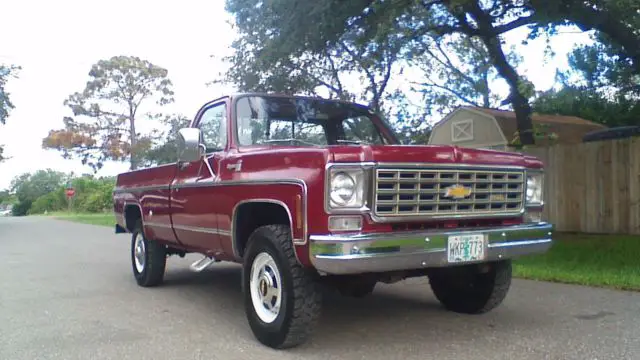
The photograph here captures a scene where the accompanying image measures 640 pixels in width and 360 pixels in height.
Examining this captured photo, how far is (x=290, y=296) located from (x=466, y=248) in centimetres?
130

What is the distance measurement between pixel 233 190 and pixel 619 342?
10.5 ft

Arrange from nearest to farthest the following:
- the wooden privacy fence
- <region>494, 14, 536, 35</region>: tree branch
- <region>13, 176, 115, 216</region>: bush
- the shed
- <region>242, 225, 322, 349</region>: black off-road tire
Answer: <region>242, 225, 322, 349</region>: black off-road tire < the wooden privacy fence < <region>494, 14, 536, 35</region>: tree branch < the shed < <region>13, 176, 115, 216</region>: bush

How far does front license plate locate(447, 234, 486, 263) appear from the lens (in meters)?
4.23

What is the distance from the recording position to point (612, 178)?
9758 mm

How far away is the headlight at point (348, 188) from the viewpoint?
3.99 m

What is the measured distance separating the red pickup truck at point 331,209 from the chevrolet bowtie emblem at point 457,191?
15 mm

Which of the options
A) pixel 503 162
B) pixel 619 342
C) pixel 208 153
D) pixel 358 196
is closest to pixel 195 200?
pixel 208 153

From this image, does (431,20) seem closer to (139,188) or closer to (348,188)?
(139,188)

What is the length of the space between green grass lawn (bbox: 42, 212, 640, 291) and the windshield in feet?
9.77

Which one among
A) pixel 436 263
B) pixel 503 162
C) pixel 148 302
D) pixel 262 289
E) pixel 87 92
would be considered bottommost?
pixel 148 302

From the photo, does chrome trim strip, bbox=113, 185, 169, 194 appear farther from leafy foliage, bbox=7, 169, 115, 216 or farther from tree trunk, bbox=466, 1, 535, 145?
leafy foliage, bbox=7, 169, 115, 216

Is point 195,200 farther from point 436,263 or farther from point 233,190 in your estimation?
point 436,263

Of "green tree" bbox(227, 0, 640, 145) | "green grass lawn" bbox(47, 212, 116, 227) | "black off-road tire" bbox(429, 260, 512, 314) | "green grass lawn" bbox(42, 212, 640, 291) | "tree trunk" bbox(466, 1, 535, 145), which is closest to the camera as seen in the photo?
"black off-road tire" bbox(429, 260, 512, 314)

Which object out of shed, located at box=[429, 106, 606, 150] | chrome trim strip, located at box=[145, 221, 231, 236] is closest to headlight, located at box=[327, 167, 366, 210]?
chrome trim strip, located at box=[145, 221, 231, 236]
